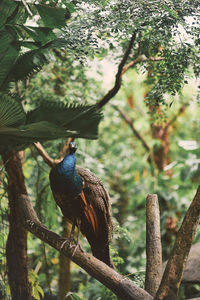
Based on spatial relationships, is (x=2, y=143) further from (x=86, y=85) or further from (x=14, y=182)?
(x=86, y=85)

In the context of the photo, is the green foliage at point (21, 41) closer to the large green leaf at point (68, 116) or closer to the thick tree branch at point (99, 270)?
the large green leaf at point (68, 116)

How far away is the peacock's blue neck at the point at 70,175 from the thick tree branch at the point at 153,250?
397 mm

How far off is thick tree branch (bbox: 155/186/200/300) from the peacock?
16.7 inches

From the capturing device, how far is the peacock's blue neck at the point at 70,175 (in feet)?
5.86

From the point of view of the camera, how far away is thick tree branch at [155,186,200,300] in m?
1.57

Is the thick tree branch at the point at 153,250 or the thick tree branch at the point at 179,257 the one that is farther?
the thick tree branch at the point at 153,250

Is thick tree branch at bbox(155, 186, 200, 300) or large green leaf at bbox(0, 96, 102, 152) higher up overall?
large green leaf at bbox(0, 96, 102, 152)

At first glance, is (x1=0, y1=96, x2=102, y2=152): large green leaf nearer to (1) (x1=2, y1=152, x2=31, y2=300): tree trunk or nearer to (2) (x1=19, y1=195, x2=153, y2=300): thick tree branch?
(2) (x1=19, y1=195, x2=153, y2=300): thick tree branch

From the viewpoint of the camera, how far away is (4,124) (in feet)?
5.45

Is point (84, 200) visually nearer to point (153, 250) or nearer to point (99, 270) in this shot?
point (99, 270)

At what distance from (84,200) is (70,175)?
147mm

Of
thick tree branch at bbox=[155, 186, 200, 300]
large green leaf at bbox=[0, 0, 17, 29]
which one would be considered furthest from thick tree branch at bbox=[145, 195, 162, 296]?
large green leaf at bbox=[0, 0, 17, 29]

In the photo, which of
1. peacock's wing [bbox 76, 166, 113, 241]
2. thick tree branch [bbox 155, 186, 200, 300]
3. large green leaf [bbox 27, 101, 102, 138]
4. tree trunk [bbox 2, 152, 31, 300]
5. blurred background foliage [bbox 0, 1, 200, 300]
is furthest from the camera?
tree trunk [bbox 2, 152, 31, 300]

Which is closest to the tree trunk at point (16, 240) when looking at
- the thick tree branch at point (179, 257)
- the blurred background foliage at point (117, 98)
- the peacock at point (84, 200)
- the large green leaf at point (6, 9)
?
the blurred background foliage at point (117, 98)
